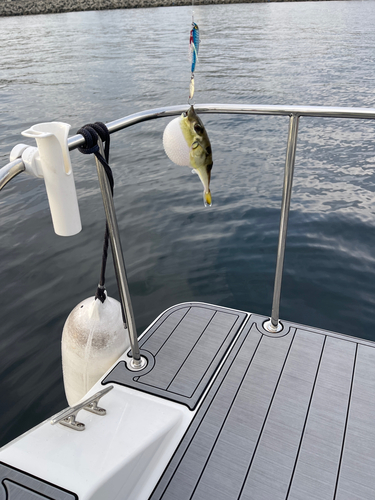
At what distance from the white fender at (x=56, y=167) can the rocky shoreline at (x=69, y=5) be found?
39.1 meters

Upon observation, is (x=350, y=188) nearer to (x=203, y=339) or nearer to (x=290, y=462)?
(x=203, y=339)

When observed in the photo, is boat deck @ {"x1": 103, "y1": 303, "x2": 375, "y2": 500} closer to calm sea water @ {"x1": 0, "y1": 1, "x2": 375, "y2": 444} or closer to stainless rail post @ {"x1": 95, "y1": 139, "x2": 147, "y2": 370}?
stainless rail post @ {"x1": 95, "y1": 139, "x2": 147, "y2": 370}

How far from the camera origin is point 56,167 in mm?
1057

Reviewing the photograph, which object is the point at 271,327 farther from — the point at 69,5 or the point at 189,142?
the point at 69,5

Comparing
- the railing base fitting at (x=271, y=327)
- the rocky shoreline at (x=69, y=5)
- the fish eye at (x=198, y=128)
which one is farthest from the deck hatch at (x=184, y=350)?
the rocky shoreline at (x=69, y=5)

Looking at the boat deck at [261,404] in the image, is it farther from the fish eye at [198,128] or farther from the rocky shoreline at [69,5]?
the rocky shoreline at [69,5]

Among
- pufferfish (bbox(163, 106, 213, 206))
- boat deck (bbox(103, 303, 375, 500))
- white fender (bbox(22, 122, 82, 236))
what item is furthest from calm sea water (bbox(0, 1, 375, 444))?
pufferfish (bbox(163, 106, 213, 206))

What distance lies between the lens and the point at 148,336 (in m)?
2.02

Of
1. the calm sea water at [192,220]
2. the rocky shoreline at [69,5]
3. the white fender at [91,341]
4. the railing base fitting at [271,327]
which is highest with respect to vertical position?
the rocky shoreline at [69,5]

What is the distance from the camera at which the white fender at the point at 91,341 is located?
172 centimetres

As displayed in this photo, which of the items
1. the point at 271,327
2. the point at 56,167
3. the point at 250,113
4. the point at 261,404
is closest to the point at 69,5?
the point at 250,113

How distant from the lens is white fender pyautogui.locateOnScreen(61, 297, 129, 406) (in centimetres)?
172

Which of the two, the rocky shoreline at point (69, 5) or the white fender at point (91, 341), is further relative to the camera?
the rocky shoreline at point (69, 5)

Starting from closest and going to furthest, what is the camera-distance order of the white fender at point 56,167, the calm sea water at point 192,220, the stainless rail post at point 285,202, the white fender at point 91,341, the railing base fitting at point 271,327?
the white fender at point 56,167
the stainless rail post at point 285,202
the white fender at point 91,341
the railing base fitting at point 271,327
the calm sea water at point 192,220
